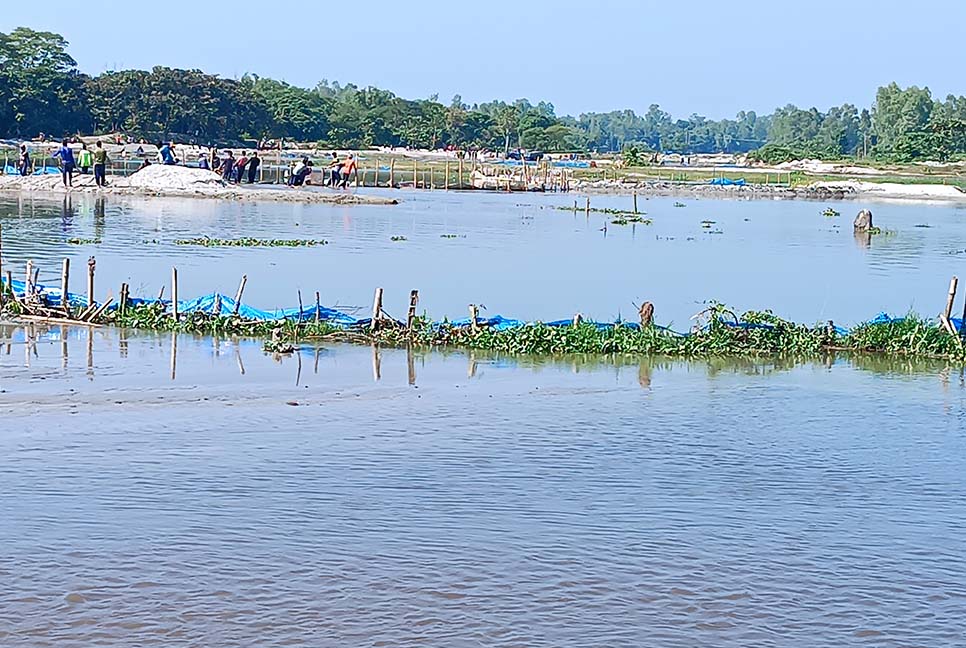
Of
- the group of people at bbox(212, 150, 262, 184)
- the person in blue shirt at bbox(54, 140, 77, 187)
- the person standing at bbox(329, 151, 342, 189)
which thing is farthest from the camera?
the person standing at bbox(329, 151, 342, 189)

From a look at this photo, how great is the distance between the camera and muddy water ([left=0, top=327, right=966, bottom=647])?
27.9 ft

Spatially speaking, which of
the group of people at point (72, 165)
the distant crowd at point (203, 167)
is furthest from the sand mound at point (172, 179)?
the distant crowd at point (203, 167)

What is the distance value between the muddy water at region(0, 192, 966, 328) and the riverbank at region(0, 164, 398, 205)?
186 centimetres

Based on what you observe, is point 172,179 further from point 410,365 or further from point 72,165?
point 410,365

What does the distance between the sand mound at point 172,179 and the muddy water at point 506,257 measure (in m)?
2.73

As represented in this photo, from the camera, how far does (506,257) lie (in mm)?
31625

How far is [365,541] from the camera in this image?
9.86 metres

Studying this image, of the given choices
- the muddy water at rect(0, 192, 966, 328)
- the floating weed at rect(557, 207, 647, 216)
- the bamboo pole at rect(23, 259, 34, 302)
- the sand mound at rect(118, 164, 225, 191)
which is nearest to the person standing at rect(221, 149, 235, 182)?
the sand mound at rect(118, 164, 225, 191)

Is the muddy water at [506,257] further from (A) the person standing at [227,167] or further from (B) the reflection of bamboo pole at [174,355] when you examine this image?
(A) the person standing at [227,167]

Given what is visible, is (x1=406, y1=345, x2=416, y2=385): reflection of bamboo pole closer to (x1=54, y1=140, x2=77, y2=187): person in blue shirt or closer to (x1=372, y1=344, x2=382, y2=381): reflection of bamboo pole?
(x1=372, y1=344, x2=382, y2=381): reflection of bamboo pole

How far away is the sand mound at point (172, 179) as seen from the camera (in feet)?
156

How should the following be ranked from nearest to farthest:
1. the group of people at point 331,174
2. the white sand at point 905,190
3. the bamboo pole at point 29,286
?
the bamboo pole at point 29,286
the group of people at point 331,174
the white sand at point 905,190

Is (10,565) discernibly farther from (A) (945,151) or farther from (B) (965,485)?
(A) (945,151)

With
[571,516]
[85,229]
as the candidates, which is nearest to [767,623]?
[571,516]
